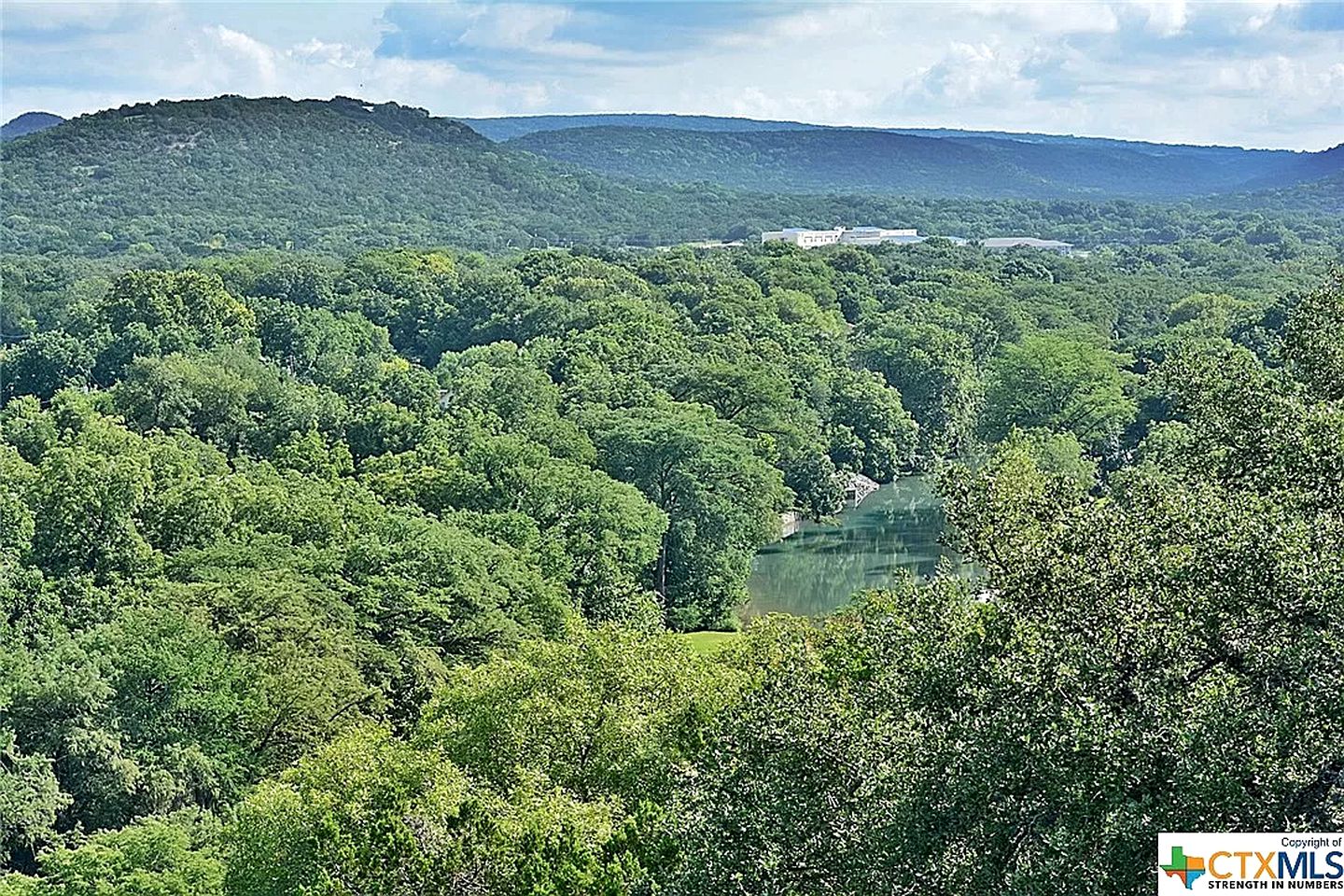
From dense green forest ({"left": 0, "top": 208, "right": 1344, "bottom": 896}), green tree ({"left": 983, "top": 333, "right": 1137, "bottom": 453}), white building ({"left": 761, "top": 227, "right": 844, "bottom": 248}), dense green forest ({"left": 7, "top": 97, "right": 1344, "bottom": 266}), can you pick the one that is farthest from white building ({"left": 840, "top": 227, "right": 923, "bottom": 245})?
green tree ({"left": 983, "top": 333, "right": 1137, "bottom": 453})

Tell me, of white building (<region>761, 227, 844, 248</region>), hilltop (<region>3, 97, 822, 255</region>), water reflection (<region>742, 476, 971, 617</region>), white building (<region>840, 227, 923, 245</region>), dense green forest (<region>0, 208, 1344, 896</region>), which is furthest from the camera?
white building (<region>840, 227, 923, 245</region>)

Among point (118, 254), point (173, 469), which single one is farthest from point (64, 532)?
point (118, 254)

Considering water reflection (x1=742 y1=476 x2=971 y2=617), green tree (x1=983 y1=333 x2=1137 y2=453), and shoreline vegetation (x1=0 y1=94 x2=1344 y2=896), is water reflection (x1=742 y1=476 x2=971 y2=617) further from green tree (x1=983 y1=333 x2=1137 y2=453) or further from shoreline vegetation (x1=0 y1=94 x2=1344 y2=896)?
green tree (x1=983 y1=333 x2=1137 y2=453)

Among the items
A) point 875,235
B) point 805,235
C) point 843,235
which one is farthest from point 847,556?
point 875,235

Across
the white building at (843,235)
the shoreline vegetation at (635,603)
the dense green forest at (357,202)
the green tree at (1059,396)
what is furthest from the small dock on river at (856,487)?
the white building at (843,235)

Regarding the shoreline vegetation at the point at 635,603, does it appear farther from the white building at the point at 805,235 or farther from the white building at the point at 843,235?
the white building at the point at 843,235

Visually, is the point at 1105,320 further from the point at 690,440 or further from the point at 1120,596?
the point at 1120,596
